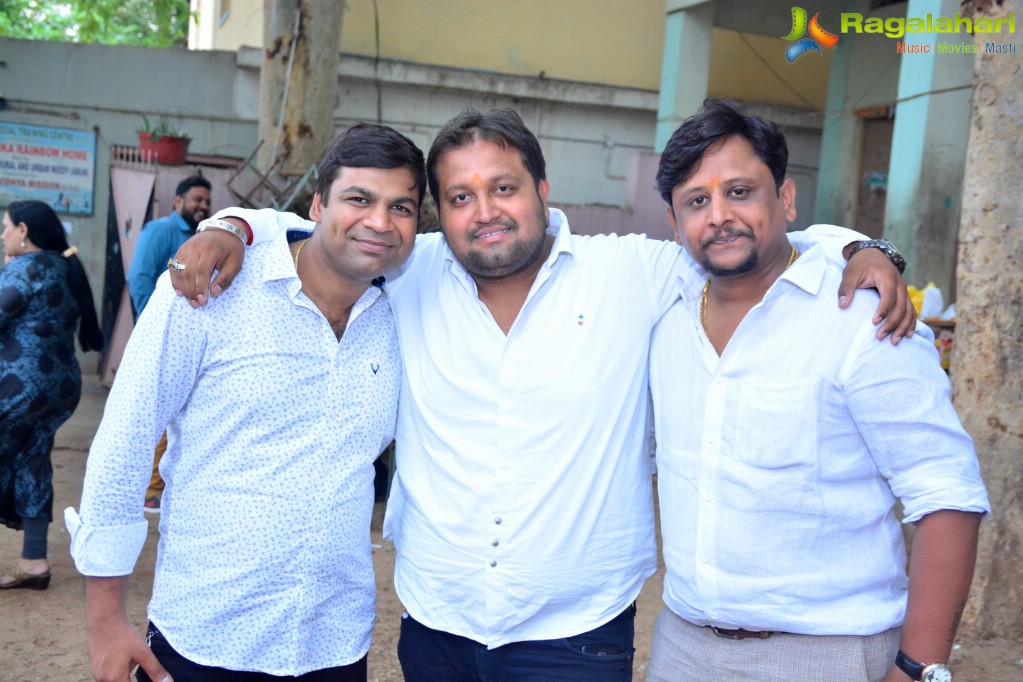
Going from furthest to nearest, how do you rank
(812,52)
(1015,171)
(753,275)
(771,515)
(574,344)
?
(812,52), (1015,171), (574,344), (753,275), (771,515)

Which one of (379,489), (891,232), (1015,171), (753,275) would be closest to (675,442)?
(753,275)

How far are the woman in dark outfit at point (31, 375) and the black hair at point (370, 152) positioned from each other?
3.16m

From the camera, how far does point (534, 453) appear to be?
7.38 ft

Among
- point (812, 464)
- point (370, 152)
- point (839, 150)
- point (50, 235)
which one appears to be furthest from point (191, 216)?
point (839, 150)

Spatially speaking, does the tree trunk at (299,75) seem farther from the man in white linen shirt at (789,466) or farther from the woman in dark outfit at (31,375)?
the man in white linen shirt at (789,466)

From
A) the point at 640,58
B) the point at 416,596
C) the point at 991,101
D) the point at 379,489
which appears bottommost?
the point at 379,489

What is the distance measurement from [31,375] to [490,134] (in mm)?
3393

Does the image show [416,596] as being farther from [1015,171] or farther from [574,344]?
[1015,171]

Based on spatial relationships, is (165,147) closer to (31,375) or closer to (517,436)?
(31,375)

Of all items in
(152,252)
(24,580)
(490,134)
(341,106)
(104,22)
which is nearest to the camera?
(490,134)

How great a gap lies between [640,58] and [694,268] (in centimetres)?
1003

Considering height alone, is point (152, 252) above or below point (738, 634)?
above

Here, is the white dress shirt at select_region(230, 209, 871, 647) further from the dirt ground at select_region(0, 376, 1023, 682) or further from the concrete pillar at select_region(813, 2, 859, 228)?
the concrete pillar at select_region(813, 2, 859, 228)

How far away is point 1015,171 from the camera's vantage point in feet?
13.1
